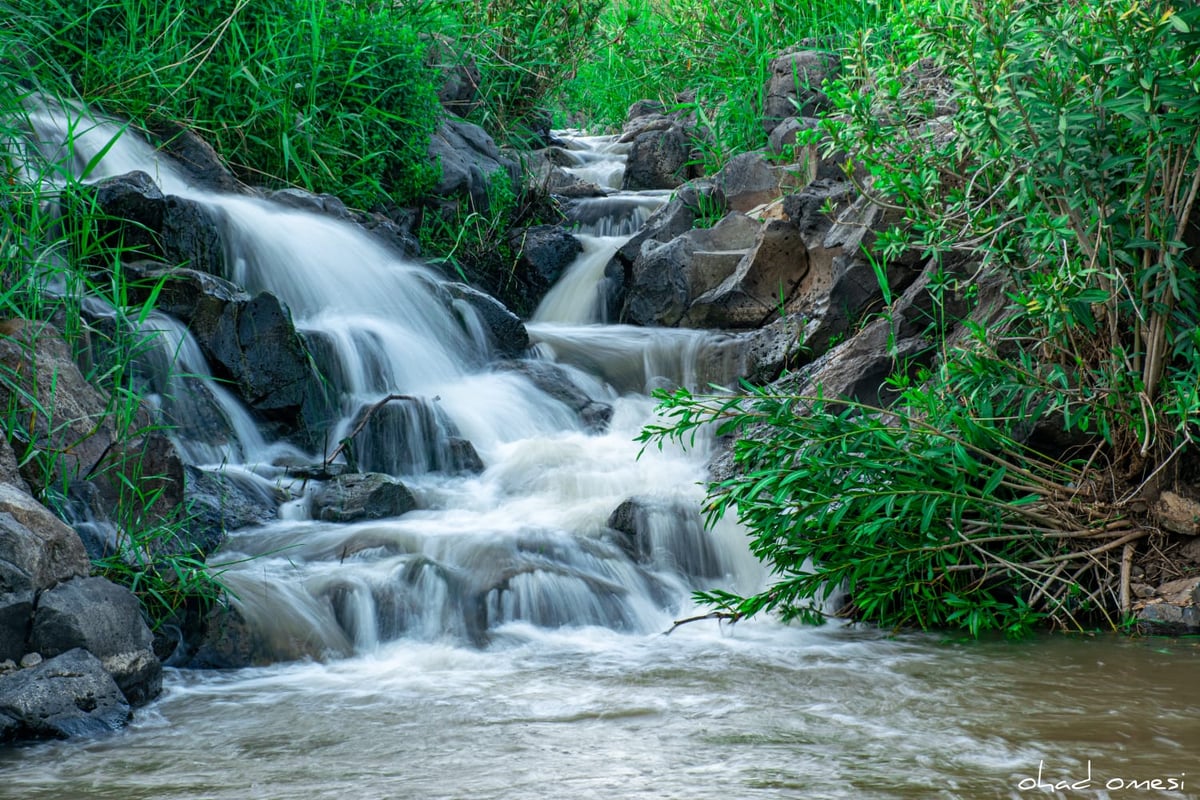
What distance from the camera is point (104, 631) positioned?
10.3 feet

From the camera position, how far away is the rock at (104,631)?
9.98ft

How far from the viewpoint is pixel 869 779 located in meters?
2.46

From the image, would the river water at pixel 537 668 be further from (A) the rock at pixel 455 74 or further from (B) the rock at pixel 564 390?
(A) the rock at pixel 455 74

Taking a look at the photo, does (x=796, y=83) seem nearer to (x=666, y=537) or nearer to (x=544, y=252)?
(x=544, y=252)

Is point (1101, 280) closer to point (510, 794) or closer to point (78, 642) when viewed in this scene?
point (510, 794)

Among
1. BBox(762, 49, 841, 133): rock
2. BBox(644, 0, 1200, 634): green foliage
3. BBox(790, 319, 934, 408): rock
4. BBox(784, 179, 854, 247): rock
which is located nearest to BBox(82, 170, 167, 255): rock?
BBox(644, 0, 1200, 634): green foliage

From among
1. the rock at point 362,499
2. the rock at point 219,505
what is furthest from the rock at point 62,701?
the rock at point 362,499

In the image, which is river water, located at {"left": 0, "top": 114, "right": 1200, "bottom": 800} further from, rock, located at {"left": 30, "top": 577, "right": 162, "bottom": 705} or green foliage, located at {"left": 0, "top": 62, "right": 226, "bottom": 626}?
green foliage, located at {"left": 0, "top": 62, "right": 226, "bottom": 626}

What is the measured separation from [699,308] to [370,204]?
2.45 m

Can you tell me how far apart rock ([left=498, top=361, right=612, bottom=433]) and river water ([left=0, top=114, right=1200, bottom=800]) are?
0.19 feet

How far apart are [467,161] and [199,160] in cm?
219

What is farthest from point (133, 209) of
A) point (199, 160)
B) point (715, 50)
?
point (715, 50)

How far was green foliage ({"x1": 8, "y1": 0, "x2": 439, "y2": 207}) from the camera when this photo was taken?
21.9 ft

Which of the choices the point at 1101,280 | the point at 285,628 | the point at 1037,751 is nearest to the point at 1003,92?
the point at 1101,280
